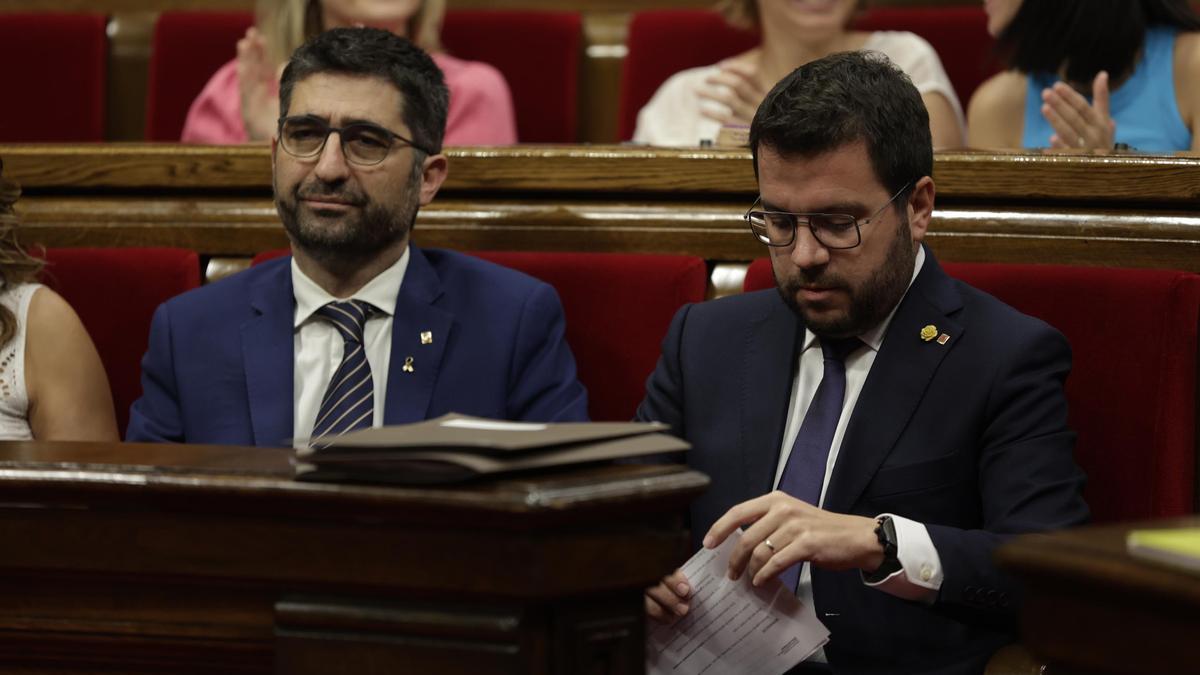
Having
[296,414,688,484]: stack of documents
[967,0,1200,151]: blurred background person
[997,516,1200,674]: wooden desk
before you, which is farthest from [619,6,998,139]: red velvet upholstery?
[997,516,1200,674]: wooden desk

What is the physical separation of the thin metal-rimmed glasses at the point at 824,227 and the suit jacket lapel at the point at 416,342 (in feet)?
1.12

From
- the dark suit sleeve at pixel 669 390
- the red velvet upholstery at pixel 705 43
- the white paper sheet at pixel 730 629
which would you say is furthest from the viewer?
the red velvet upholstery at pixel 705 43

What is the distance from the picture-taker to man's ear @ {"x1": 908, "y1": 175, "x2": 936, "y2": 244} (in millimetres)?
1123

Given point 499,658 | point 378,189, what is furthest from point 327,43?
point 499,658

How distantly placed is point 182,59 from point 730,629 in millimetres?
1430

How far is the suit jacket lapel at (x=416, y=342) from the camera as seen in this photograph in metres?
1.28

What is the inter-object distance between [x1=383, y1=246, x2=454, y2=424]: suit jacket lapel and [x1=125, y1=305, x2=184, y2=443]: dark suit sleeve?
0.64 ft

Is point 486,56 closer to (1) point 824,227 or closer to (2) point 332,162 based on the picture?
(2) point 332,162

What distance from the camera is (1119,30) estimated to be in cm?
158

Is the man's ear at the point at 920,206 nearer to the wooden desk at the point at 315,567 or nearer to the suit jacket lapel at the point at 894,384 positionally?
the suit jacket lapel at the point at 894,384

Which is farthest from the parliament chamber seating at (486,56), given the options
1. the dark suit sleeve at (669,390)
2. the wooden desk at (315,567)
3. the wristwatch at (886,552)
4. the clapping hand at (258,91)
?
the wooden desk at (315,567)

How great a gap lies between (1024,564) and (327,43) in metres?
0.91

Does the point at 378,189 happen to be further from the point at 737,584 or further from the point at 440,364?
the point at 737,584

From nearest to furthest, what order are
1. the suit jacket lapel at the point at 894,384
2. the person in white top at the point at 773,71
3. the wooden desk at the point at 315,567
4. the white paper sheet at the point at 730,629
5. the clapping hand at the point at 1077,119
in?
1. the wooden desk at the point at 315,567
2. the white paper sheet at the point at 730,629
3. the suit jacket lapel at the point at 894,384
4. the clapping hand at the point at 1077,119
5. the person in white top at the point at 773,71
